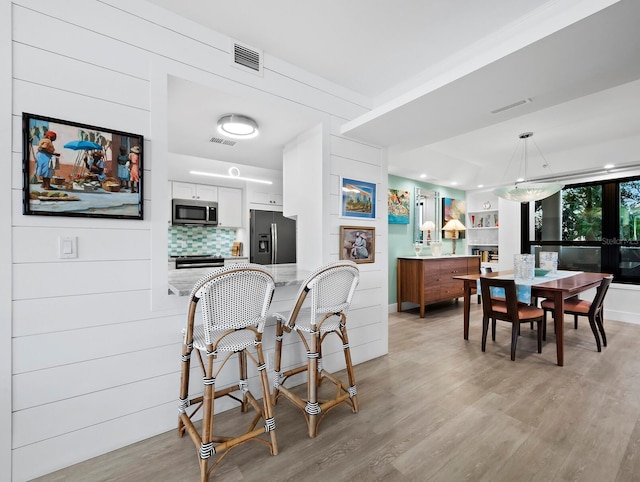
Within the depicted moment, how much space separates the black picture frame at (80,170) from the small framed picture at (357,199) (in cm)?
163

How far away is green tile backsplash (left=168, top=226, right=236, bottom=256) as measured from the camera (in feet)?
16.1

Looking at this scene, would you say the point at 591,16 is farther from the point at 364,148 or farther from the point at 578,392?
the point at 578,392

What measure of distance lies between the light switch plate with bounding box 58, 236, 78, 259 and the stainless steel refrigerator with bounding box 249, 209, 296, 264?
346 cm

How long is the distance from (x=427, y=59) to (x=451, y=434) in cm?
272

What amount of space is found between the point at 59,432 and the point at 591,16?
3337mm

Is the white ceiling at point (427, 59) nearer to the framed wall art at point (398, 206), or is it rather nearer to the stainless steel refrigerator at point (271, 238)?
the framed wall art at point (398, 206)

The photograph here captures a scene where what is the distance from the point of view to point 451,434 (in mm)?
1851

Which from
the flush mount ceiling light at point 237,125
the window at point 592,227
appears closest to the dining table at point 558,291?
the window at point 592,227

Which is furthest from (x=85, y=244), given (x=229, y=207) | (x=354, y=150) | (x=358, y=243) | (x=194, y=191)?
(x=229, y=207)

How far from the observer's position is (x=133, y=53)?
1751 mm

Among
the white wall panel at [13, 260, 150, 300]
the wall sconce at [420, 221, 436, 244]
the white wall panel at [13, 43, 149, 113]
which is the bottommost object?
the white wall panel at [13, 260, 150, 300]

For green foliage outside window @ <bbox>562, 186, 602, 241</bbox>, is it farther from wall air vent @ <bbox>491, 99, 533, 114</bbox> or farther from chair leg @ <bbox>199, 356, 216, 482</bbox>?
chair leg @ <bbox>199, 356, 216, 482</bbox>

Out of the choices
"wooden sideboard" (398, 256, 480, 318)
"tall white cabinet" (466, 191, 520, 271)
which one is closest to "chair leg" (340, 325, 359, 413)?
"wooden sideboard" (398, 256, 480, 318)

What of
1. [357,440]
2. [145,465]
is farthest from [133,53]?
[357,440]
